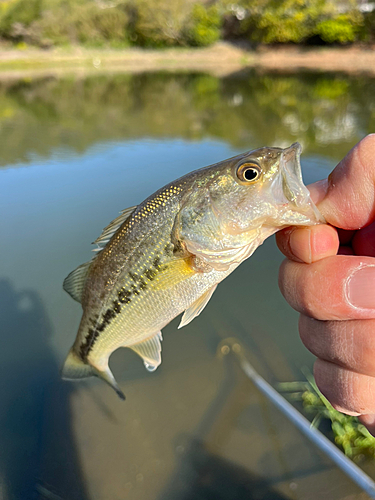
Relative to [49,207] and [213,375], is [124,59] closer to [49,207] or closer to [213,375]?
[49,207]

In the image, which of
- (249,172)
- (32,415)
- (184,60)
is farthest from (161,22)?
(249,172)

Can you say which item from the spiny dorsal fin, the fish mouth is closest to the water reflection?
the spiny dorsal fin

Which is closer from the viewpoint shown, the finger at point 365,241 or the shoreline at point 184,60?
the finger at point 365,241

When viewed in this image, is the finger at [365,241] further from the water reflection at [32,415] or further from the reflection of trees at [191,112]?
the reflection of trees at [191,112]

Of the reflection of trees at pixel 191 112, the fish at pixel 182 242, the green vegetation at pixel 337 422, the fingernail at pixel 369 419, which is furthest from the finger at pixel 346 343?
the reflection of trees at pixel 191 112

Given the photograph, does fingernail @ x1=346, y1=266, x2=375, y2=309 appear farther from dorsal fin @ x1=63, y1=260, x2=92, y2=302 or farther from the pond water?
the pond water

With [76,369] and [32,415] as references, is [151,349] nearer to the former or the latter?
[76,369]
